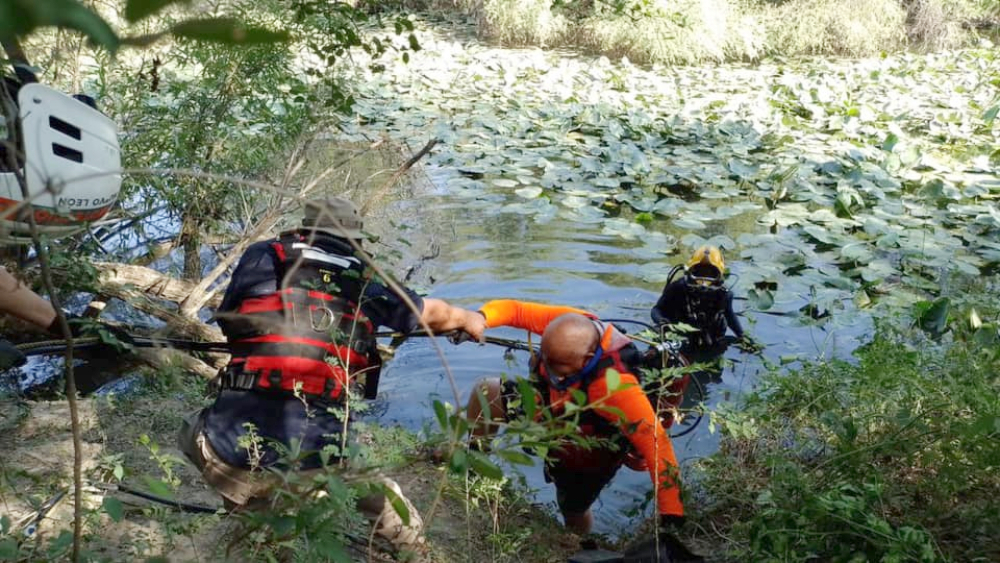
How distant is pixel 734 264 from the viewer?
8211mm

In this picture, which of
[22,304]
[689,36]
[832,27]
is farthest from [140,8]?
[832,27]

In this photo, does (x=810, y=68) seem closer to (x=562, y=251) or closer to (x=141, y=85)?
(x=562, y=251)

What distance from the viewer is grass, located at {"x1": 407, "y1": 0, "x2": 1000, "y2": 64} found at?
55.5ft

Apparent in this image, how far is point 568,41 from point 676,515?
1627 cm

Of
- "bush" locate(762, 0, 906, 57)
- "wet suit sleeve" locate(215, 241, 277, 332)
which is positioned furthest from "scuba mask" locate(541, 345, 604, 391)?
"bush" locate(762, 0, 906, 57)

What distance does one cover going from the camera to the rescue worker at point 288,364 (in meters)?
3.32

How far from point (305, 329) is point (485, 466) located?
1777 mm

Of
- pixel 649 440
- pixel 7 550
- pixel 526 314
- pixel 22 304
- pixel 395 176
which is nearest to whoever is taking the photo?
pixel 7 550

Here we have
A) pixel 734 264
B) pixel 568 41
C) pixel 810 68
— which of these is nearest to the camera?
pixel 734 264

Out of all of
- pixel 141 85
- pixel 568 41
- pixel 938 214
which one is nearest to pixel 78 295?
pixel 141 85

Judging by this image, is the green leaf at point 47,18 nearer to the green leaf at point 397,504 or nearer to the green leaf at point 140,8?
the green leaf at point 140,8

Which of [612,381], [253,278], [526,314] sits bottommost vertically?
[526,314]

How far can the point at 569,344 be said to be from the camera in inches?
160

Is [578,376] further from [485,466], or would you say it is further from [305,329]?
[485,466]
